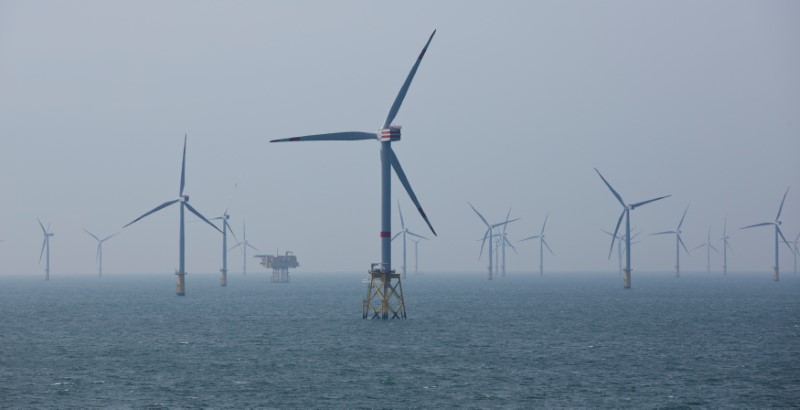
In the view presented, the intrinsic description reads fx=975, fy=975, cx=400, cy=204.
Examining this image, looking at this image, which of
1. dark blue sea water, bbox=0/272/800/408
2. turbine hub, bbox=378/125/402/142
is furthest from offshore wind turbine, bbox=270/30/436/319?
dark blue sea water, bbox=0/272/800/408

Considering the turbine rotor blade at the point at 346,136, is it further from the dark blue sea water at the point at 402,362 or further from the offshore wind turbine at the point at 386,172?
the dark blue sea water at the point at 402,362

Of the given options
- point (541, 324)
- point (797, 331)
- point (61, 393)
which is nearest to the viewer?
point (61, 393)

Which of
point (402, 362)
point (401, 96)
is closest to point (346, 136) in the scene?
point (401, 96)

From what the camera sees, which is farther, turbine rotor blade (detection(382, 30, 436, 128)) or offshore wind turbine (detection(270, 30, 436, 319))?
turbine rotor blade (detection(382, 30, 436, 128))

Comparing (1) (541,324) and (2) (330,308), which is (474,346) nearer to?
(1) (541,324)

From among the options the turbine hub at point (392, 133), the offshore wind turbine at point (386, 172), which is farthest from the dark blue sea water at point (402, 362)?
the turbine hub at point (392, 133)

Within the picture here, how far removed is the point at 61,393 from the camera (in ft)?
215

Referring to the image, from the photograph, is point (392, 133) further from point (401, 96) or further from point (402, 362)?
point (402, 362)

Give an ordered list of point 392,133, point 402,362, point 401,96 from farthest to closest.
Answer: point 401,96 → point 392,133 → point 402,362

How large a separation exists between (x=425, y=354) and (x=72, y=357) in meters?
32.0

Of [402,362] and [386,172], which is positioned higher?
[386,172]

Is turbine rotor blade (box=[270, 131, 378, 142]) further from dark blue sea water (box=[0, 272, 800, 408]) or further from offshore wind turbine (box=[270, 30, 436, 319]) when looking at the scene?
dark blue sea water (box=[0, 272, 800, 408])

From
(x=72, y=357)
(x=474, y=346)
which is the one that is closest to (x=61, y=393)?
(x=72, y=357)

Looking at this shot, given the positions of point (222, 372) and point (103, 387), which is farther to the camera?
point (222, 372)
